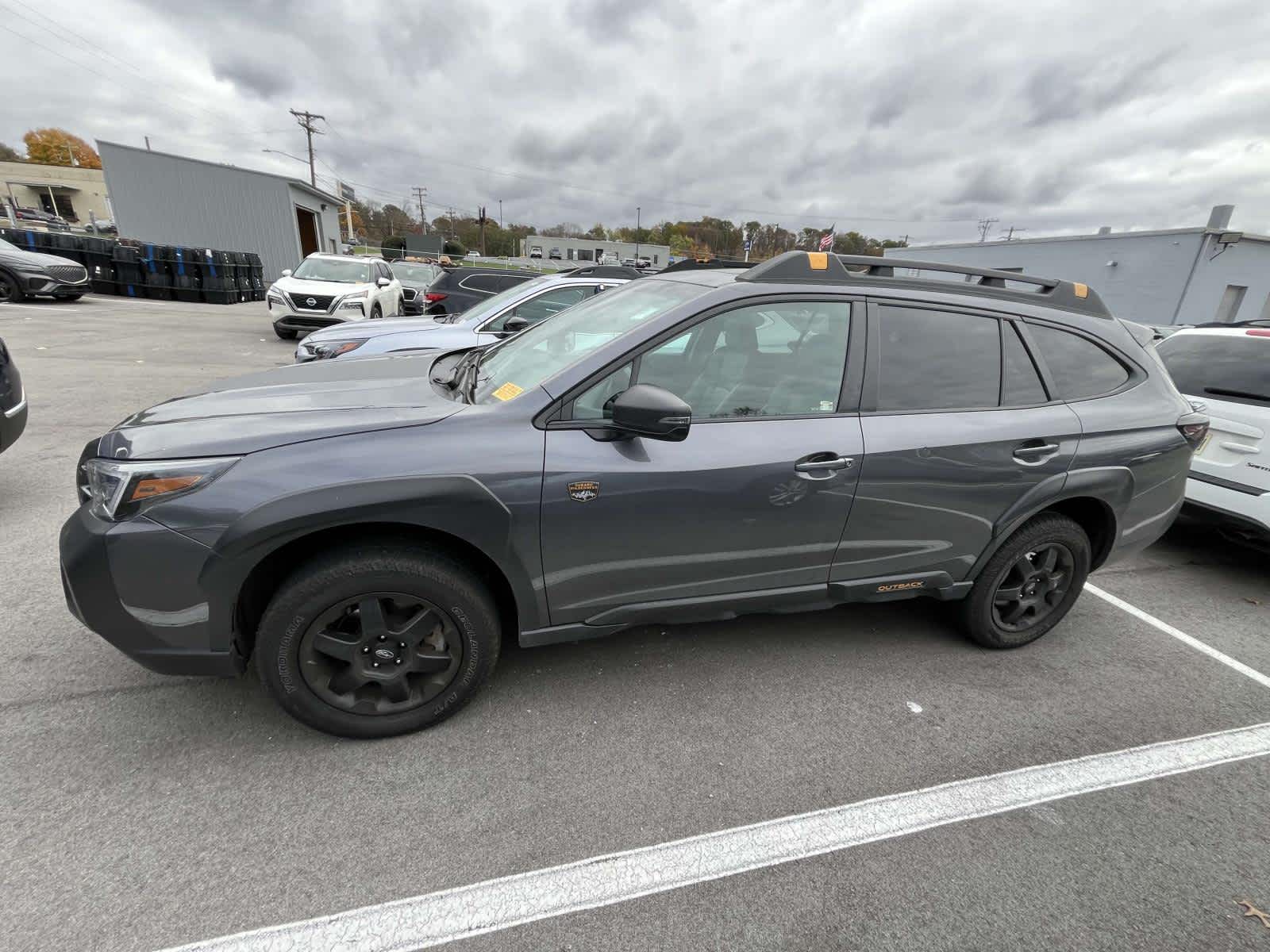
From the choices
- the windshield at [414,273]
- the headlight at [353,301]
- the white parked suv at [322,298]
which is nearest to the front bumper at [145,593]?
the white parked suv at [322,298]

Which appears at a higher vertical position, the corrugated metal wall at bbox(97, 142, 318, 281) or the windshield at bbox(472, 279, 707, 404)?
the corrugated metal wall at bbox(97, 142, 318, 281)

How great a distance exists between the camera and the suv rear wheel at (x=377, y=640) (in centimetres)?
204

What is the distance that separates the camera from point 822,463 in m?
2.38

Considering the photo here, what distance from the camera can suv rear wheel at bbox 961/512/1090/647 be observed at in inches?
115

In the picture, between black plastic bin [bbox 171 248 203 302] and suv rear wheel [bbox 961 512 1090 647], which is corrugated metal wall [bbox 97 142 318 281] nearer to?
Answer: black plastic bin [bbox 171 248 203 302]

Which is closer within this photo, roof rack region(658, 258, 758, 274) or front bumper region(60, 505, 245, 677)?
front bumper region(60, 505, 245, 677)

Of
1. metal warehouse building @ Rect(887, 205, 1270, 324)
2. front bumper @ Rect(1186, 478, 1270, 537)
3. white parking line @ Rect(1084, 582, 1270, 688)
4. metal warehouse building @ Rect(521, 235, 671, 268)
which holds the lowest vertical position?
white parking line @ Rect(1084, 582, 1270, 688)

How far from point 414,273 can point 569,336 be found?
733 inches

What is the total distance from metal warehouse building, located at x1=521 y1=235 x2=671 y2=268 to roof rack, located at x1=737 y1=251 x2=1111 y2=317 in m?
68.4

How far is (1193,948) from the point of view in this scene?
1722mm

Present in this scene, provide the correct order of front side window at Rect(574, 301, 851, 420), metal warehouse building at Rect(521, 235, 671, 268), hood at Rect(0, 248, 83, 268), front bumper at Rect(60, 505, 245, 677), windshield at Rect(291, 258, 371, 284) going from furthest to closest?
1. metal warehouse building at Rect(521, 235, 671, 268)
2. hood at Rect(0, 248, 83, 268)
3. windshield at Rect(291, 258, 371, 284)
4. front side window at Rect(574, 301, 851, 420)
5. front bumper at Rect(60, 505, 245, 677)

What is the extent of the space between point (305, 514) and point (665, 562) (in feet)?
4.07

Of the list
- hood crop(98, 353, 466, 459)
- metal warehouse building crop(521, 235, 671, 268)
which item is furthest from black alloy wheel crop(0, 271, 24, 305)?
metal warehouse building crop(521, 235, 671, 268)

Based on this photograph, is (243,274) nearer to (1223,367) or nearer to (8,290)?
(8,290)
